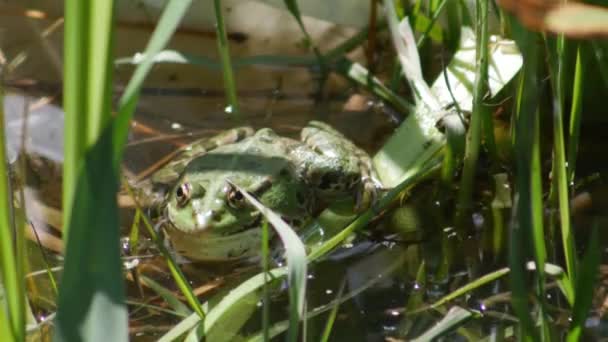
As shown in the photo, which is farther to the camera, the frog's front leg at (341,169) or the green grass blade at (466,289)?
the frog's front leg at (341,169)

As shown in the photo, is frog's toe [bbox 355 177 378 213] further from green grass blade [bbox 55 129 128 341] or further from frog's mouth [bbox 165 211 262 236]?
green grass blade [bbox 55 129 128 341]

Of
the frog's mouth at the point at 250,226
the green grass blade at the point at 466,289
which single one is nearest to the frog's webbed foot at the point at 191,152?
the frog's mouth at the point at 250,226

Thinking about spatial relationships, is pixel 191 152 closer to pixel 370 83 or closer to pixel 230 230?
pixel 230 230

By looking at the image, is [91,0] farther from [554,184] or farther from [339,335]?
[554,184]

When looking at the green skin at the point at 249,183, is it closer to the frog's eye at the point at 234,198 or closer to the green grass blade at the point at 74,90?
the frog's eye at the point at 234,198

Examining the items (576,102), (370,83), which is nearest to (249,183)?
(370,83)

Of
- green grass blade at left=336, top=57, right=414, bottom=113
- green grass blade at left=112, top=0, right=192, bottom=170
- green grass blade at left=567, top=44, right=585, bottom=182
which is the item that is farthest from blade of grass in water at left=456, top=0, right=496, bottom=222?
green grass blade at left=112, top=0, right=192, bottom=170
